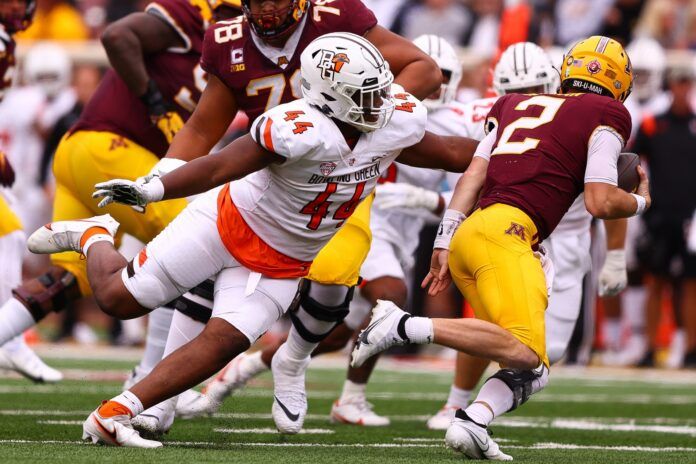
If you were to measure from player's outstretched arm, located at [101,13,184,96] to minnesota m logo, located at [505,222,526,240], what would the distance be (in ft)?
7.04

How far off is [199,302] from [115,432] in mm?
748

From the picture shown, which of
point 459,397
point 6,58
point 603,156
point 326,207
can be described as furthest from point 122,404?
point 6,58

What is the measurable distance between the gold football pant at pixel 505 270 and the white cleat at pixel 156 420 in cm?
125

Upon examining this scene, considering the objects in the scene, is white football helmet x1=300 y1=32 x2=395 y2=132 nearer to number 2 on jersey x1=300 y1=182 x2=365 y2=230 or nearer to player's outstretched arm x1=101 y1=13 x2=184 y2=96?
number 2 on jersey x1=300 y1=182 x2=365 y2=230

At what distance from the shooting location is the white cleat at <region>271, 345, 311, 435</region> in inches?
227

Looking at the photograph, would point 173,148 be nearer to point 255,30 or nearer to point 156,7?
point 255,30

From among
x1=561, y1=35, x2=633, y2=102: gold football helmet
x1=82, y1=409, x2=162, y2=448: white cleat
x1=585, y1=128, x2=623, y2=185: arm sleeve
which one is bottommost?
x1=82, y1=409, x2=162, y2=448: white cleat

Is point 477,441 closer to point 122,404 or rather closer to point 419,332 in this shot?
point 419,332

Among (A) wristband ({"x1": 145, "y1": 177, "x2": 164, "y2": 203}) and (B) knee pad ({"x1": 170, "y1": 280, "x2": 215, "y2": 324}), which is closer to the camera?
(A) wristband ({"x1": 145, "y1": 177, "x2": 164, "y2": 203})

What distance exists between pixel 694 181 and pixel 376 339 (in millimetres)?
6449

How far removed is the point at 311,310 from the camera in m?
5.87

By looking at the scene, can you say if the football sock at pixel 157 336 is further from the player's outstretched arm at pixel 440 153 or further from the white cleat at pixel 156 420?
the player's outstretched arm at pixel 440 153

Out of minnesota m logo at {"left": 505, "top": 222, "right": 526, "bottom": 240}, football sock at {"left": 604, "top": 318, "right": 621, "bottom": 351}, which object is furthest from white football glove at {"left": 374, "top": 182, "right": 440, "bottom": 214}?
football sock at {"left": 604, "top": 318, "right": 621, "bottom": 351}

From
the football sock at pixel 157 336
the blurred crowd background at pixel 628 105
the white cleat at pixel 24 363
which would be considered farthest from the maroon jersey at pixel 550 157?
the blurred crowd background at pixel 628 105
